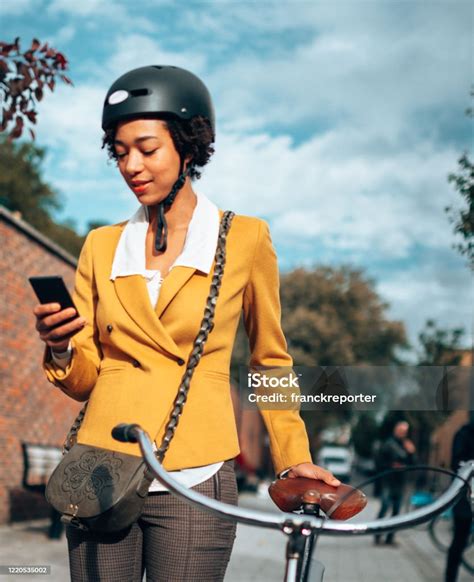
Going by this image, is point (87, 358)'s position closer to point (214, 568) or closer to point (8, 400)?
point (214, 568)

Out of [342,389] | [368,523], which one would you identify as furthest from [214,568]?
[342,389]

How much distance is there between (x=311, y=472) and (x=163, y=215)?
85cm

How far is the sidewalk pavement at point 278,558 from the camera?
8.07 m

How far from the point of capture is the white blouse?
2.40 m

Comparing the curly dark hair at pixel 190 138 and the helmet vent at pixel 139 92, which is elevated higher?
the helmet vent at pixel 139 92

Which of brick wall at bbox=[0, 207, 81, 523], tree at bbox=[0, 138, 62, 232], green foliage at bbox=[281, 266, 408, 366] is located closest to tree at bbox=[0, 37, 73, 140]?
brick wall at bbox=[0, 207, 81, 523]

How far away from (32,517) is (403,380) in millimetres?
5926

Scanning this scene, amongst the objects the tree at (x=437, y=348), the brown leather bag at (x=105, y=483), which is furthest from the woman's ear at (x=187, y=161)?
the tree at (x=437, y=348)

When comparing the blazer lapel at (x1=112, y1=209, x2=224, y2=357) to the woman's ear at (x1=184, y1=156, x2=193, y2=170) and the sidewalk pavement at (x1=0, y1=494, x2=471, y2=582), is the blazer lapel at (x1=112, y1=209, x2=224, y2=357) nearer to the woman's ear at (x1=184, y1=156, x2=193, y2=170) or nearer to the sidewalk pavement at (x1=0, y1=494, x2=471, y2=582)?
the woman's ear at (x1=184, y1=156, x2=193, y2=170)

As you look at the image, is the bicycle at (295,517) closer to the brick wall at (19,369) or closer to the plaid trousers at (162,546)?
the plaid trousers at (162,546)

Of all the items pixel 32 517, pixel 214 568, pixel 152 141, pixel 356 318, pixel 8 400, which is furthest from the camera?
pixel 356 318

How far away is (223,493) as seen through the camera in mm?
2262

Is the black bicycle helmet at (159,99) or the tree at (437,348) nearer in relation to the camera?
the black bicycle helmet at (159,99)

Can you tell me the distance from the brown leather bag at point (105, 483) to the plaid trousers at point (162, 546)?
0.08 metres
